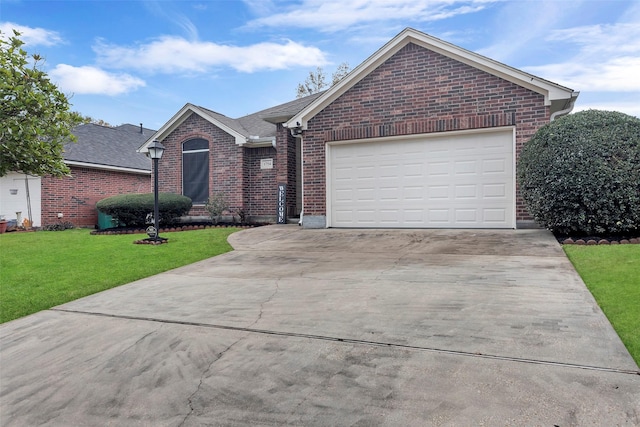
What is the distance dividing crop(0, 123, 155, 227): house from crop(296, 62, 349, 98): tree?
56.6ft

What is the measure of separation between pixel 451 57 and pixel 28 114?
9708mm

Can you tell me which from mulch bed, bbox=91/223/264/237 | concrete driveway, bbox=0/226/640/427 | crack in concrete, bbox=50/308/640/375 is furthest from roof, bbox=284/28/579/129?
crack in concrete, bbox=50/308/640/375

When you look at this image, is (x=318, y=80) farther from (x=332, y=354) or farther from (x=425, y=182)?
(x=332, y=354)

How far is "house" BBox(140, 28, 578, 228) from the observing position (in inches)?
363

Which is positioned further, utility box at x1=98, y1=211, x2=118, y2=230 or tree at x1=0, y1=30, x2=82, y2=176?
utility box at x1=98, y1=211, x2=118, y2=230

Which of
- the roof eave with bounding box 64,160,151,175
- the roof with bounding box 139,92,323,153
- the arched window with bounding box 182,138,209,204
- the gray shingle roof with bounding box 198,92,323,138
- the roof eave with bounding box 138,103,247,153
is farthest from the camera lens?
the roof eave with bounding box 64,160,151,175

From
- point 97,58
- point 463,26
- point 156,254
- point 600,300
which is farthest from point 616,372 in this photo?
point 97,58

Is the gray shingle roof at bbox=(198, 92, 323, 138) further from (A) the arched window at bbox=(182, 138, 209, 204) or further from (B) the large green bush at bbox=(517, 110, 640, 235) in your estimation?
(B) the large green bush at bbox=(517, 110, 640, 235)

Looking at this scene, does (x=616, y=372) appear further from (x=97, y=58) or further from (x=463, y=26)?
(x=97, y=58)

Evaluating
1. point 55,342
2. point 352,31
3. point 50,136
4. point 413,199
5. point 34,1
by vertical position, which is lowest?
point 55,342

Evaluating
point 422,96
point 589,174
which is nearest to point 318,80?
point 422,96

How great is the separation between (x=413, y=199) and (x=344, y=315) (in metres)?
6.78

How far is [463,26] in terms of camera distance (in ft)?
44.2

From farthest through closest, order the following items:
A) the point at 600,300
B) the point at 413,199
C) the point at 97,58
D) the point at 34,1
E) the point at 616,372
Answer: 1. the point at 97,58
2. the point at 34,1
3. the point at 413,199
4. the point at 600,300
5. the point at 616,372
